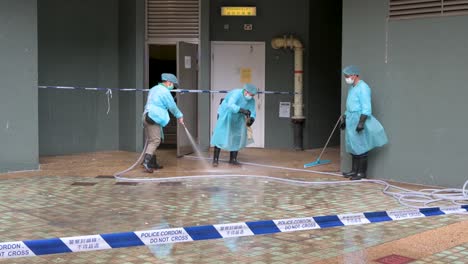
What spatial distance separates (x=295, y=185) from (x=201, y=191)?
1450mm

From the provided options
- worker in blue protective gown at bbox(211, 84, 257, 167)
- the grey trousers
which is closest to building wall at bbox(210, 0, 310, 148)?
worker in blue protective gown at bbox(211, 84, 257, 167)

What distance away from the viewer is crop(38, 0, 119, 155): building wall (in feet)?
40.0

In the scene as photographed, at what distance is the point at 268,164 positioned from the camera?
37.3 ft

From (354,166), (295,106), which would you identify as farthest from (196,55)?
(354,166)

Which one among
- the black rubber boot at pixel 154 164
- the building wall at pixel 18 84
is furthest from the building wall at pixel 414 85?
the building wall at pixel 18 84

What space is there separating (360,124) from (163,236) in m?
5.26

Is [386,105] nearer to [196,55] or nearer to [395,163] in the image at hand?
[395,163]

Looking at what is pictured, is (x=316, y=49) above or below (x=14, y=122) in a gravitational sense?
above

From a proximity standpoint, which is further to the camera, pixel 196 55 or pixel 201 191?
pixel 196 55

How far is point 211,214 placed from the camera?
23.7 ft

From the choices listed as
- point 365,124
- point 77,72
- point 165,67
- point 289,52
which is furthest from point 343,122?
point 165,67

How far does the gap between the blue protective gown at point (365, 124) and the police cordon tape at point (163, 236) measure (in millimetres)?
3418

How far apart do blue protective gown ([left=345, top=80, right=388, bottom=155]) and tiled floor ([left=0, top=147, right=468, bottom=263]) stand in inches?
25.2

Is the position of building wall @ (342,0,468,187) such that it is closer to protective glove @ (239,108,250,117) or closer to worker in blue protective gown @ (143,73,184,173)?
protective glove @ (239,108,250,117)
